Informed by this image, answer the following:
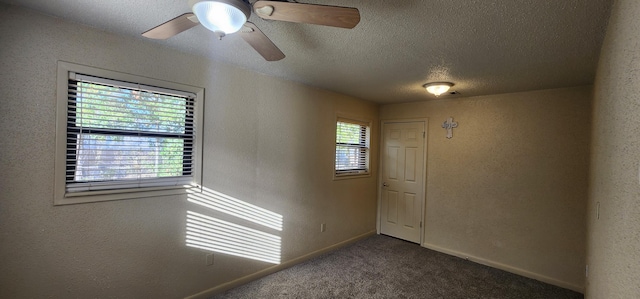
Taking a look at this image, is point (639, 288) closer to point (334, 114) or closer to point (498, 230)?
point (498, 230)

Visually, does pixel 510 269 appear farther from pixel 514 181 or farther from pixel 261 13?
pixel 261 13

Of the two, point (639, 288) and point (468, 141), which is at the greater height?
point (468, 141)

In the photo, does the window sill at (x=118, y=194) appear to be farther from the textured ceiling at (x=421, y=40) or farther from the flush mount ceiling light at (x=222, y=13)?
the flush mount ceiling light at (x=222, y=13)

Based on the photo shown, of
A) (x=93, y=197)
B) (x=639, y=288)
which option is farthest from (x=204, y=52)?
(x=639, y=288)

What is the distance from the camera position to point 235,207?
8.78 ft

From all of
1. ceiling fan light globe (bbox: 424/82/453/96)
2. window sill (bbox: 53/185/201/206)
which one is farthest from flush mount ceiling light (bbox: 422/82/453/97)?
window sill (bbox: 53/185/201/206)

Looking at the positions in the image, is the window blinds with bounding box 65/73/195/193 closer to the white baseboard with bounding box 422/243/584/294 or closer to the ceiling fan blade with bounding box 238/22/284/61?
the ceiling fan blade with bounding box 238/22/284/61

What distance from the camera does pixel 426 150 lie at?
4.02m

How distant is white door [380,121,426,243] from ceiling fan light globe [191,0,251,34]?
11.5ft

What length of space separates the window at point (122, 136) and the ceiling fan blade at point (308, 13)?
147 cm

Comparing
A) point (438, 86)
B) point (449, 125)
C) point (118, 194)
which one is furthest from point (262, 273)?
point (449, 125)

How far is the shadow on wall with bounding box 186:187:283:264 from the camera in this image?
7.90 feet

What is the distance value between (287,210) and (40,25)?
8.52 feet

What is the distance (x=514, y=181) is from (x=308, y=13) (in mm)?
3414
